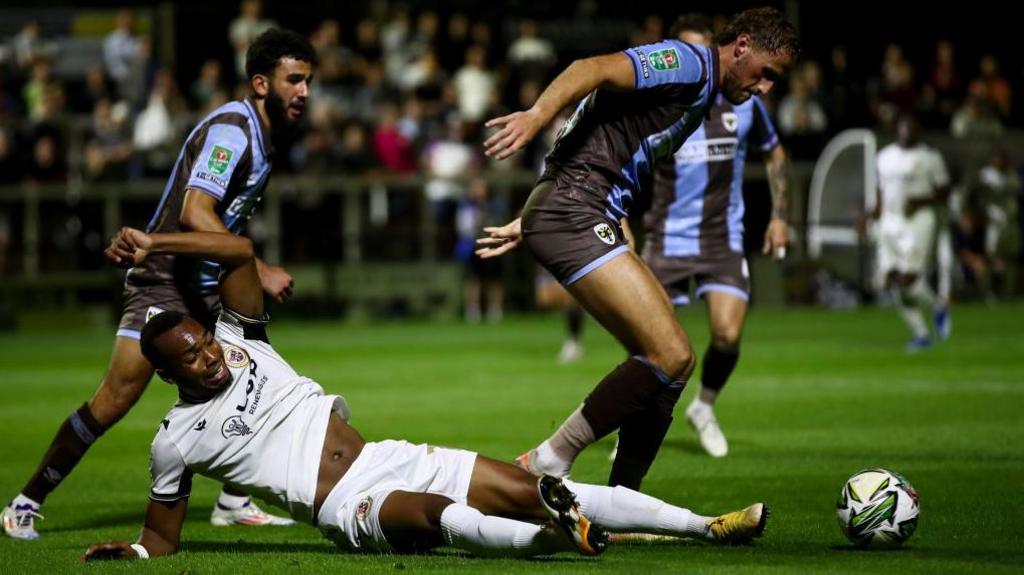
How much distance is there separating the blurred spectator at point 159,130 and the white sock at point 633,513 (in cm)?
1913

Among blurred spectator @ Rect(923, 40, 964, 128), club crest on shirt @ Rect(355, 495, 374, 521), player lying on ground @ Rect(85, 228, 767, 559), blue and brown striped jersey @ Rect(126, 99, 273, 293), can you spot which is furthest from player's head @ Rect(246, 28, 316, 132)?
blurred spectator @ Rect(923, 40, 964, 128)

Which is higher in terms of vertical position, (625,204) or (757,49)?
(757,49)

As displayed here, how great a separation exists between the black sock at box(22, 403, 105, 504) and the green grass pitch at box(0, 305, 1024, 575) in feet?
0.91

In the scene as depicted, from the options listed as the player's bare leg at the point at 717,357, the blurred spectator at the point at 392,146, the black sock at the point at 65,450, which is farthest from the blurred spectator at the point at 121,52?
the black sock at the point at 65,450

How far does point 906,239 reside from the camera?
19141mm

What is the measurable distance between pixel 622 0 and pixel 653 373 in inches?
843

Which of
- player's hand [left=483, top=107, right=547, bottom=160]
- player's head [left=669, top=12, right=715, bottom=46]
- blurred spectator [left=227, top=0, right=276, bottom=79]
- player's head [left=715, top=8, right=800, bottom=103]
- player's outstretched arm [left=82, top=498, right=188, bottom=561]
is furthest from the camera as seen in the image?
blurred spectator [left=227, top=0, right=276, bottom=79]

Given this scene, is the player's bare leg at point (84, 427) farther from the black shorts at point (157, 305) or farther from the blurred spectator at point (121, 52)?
the blurred spectator at point (121, 52)

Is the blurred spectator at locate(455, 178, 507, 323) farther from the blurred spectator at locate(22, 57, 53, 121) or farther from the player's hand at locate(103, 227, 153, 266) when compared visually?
the player's hand at locate(103, 227, 153, 266)

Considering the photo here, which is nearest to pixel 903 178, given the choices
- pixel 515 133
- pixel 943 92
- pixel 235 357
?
pixel 943 92

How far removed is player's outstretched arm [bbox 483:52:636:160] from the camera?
6.30 meters

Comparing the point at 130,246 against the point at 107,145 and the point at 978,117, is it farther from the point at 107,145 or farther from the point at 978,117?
the point at 978,117

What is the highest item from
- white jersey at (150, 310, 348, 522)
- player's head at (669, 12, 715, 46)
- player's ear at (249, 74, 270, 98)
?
player's head at (669, 12, 715, 46)

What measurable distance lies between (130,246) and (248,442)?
103 cm
